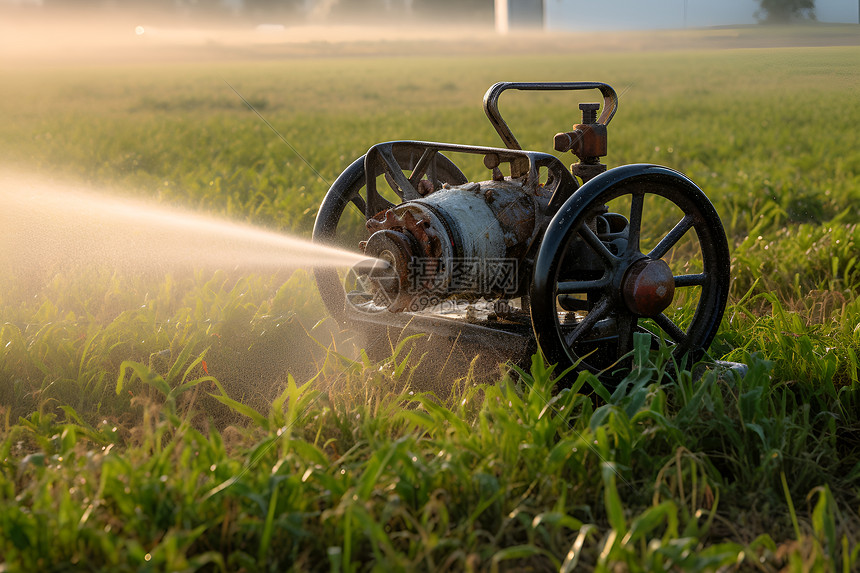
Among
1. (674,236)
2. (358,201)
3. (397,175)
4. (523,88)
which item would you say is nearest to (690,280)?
(674,236)

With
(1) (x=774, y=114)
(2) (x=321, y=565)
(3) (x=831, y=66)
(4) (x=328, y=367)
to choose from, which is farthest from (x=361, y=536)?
(1) (x=774, y=114)

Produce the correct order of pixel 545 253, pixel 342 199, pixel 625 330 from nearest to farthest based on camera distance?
pixel 545 253 → pixel 625 330 → pixel 342 199

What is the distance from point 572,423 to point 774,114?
13.5 m

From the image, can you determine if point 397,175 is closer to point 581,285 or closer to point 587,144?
point 587,144

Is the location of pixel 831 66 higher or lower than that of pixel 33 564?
higher

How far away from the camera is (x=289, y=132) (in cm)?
1212

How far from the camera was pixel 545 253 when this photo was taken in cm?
241

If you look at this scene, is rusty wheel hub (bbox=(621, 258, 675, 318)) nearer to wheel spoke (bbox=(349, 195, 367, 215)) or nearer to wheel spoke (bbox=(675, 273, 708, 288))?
wheel spoke (bbox=(675, 273, 708, 288))

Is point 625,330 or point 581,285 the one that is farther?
point 625,330

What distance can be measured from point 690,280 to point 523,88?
926mm

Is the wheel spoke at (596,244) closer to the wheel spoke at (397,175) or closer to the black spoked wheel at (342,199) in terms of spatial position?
the wheel spoke at (397,175)

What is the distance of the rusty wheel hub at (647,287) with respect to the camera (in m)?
2.58

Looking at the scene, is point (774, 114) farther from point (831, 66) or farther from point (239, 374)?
point (239, 374)

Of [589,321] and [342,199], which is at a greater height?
[342,199]
